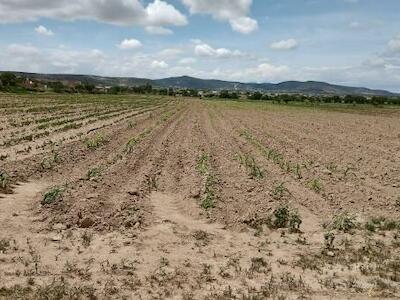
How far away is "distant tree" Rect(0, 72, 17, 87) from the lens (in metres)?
101

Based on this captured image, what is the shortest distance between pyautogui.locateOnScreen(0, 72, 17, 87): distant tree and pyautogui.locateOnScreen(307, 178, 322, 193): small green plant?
9534 cm

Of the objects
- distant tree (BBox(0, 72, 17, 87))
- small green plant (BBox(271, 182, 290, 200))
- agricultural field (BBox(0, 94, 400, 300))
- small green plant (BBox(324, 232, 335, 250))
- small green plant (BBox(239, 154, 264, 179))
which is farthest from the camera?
distant tree (BBox(0, 72, 17, 87))

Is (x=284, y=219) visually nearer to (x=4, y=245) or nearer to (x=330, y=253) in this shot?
(x=330, y=253)

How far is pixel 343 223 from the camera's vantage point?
33.7 ft

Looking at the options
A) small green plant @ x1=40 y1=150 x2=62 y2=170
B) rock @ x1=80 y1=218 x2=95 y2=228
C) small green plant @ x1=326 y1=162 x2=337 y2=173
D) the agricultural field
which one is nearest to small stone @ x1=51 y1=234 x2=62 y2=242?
the agricultural field

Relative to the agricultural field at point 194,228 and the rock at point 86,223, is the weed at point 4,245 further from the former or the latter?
the rock at point 86,223

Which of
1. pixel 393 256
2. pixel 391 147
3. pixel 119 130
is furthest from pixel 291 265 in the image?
pixel 119 130

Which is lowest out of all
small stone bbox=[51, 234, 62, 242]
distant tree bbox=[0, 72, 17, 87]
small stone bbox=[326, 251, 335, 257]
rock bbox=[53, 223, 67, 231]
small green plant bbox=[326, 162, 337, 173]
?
small stone bbox=[51, 234, 62, 242]

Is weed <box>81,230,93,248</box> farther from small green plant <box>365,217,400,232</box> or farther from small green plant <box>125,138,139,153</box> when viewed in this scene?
small green plant <box>125,138,139,153</box>

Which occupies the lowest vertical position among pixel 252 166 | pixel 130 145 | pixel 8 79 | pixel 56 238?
pixel 56 238

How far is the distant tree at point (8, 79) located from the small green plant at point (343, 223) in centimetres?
9865

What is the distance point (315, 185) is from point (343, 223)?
367 cm

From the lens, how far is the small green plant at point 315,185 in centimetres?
1362

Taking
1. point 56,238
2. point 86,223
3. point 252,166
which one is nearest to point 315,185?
point 252,166
